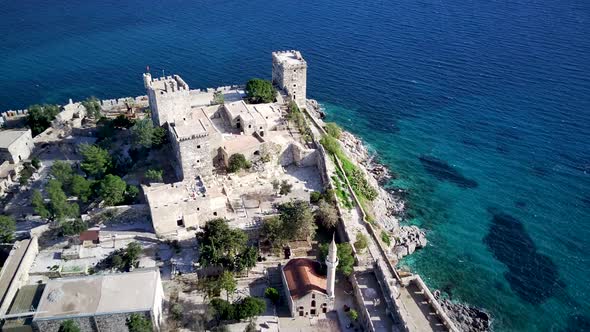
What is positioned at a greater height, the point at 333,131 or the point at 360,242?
the point at 333,131

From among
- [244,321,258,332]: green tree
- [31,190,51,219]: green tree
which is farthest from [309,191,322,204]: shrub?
[31,190,51,219]: green tree

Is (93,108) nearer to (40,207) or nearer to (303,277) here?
(40,207)

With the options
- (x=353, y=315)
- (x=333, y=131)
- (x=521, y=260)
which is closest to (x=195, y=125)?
(x=333, y=131)

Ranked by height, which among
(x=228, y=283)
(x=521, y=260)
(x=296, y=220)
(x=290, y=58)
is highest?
(x=290, y=58)

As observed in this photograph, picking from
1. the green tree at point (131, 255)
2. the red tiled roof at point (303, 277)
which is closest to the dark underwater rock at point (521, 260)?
the red tiled roof at point (303, 277)

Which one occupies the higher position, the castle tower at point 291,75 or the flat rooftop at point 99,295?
the castle tower at point 291,75

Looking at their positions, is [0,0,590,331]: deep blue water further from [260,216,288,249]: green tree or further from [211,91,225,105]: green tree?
[211,91,225,105]: green tree

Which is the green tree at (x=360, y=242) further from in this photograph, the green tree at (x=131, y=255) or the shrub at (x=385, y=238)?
the green tree at (x=131, y=255)
